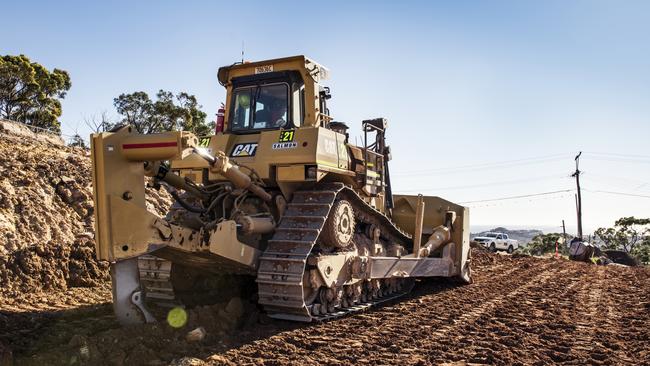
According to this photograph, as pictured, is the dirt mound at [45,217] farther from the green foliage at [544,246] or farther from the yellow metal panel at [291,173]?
the green foliage at [544,246]

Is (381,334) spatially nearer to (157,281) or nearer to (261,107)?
(157,281)

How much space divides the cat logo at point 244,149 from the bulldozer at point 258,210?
2 cm

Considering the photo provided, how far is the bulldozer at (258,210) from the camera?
584 centimetres

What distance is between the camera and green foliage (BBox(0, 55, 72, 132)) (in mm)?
30844

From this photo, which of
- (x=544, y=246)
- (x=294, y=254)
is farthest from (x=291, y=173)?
(x=544, y=246)

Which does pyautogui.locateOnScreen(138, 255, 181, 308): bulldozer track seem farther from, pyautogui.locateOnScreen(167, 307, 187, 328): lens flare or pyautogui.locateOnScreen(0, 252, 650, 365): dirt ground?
pyautogui.locateOnScreen(0, 252, 650, 365): dirt ground

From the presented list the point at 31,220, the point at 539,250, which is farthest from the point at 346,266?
the point at 539,250

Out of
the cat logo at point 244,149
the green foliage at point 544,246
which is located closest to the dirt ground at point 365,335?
the cat logo at point 244,149

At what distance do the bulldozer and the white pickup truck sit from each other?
2496 centimetres

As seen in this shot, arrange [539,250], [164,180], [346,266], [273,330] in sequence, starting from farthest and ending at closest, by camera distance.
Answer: [539,250]
[346,266]
[273,330]
[164,180]

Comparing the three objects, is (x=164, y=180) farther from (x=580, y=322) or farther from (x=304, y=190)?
(x=580, y=322)

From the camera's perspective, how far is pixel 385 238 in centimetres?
1046

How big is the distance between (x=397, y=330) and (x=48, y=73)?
1269 inches

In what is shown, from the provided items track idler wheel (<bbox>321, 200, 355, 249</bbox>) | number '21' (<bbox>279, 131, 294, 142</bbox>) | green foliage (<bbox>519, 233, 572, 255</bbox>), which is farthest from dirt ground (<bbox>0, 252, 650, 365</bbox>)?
green foliage (<bbox>519, 233, 572, 255</bbox>)
